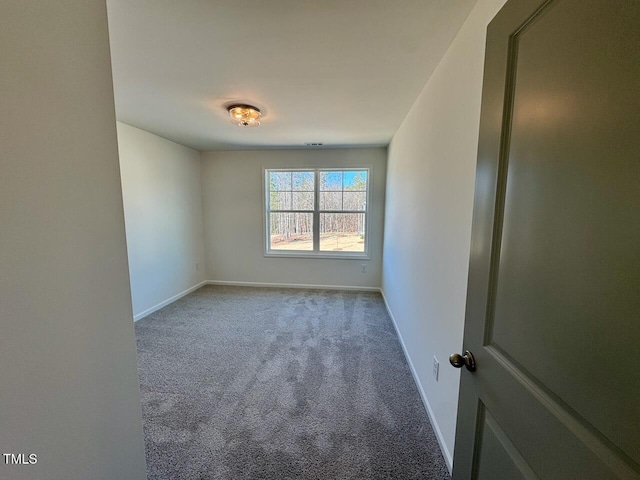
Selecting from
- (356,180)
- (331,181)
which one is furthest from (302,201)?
(356,180)

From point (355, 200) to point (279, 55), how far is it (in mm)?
2986

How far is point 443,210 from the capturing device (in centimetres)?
159

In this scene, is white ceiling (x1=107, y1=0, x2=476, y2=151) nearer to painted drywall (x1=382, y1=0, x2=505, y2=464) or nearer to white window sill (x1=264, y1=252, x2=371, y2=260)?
painted drywall (x1=382, y1=0, x2=505, y2=464)

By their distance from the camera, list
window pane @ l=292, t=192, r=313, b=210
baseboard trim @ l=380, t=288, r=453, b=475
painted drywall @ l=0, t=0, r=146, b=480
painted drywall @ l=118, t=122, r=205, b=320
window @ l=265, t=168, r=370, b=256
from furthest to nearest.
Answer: window pane @ l=292, t=192, r=313, b=210
window @ l=265, t=168, r=370, b=256
painted drywall @ l=118, t=122, r=205, b=320
baseboard trim @ l=380, t=288, r=453, b=475
painted drywall @ l=0, t=0, r=146, b=480

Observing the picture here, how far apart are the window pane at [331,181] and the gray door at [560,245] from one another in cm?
360

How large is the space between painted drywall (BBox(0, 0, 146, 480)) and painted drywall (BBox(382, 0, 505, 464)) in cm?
145

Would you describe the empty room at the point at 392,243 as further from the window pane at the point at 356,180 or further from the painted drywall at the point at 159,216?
the window pane at the point at 356,180

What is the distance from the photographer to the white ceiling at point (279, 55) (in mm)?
1255

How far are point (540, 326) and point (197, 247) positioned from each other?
478 cm

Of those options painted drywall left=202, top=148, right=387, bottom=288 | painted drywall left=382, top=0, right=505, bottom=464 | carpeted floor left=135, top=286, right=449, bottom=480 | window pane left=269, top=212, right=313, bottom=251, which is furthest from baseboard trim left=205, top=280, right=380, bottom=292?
painted drywall left=382, top=0, right=505, bottom=464

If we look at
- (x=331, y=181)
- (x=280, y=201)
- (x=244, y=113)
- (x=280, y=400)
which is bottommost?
(x=280, y=400)

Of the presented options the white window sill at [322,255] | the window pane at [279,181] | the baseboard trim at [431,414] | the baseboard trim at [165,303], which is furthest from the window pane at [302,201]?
the baseboard trim at [431,414]

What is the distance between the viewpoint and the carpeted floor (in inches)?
57.3

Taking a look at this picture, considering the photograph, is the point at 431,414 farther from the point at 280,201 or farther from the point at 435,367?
the point at 280,201
